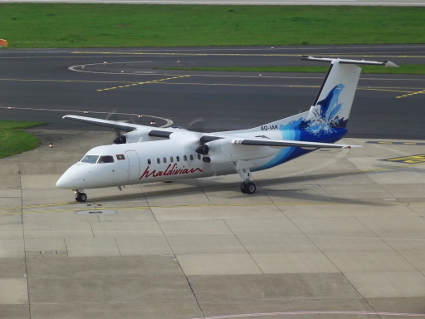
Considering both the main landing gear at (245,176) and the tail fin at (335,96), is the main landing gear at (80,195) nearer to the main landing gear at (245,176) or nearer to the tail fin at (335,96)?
the main landing gear at (245,176)

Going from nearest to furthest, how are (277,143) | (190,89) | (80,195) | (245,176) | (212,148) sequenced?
(80,195) < (277,143) < (212,148) < (245,176) < (190,89)

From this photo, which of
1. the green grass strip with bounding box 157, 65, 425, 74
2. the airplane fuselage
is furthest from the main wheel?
the green grass strip with bounding box 157, 65, 425, 74

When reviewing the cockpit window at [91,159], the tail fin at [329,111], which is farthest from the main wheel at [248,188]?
the cockpit window at [91,159]

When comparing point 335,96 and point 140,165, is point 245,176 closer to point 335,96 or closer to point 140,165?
point 140,165

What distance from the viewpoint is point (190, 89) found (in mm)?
55656

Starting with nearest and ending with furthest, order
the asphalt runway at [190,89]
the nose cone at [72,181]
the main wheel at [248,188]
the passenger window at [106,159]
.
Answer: the nose cone at [72,181], the passenger window at [106,159], the main wheel at [248,188], the asphalt runway at [190,89]

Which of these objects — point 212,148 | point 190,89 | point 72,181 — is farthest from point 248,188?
point 190,89

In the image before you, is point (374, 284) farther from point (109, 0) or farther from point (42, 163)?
point (109, 0)

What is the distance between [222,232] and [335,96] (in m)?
11.7

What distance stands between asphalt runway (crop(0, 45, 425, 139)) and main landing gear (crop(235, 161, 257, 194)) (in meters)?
12.0

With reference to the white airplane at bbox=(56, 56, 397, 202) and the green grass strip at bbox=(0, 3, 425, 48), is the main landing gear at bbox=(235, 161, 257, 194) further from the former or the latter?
the green grass strip at bbox=(0, 3, 425, 48)

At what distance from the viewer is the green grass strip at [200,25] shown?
82.5m

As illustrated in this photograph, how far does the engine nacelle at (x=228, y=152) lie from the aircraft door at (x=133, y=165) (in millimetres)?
2961

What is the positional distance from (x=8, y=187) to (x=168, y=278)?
12.7m
